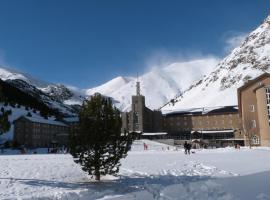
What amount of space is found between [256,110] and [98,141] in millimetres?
84659

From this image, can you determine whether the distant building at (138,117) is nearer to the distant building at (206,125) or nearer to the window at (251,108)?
the distant building at (206,125)

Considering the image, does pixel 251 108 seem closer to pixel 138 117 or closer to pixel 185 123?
pixel 185 123

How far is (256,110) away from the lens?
9912cm

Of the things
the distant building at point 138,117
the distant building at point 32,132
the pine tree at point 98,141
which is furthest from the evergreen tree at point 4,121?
the distant building at point 138,117

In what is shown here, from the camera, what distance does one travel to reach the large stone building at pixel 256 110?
89812 mm

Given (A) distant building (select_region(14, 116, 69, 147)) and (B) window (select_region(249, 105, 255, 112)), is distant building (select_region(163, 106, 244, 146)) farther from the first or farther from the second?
(A) distant building (select_region(14, 116, 69, 147))

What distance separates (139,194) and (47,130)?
12409cm

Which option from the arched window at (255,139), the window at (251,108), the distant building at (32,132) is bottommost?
the arched window at (255,139)

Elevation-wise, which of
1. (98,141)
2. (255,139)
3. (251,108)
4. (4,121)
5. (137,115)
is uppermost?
(137,115)

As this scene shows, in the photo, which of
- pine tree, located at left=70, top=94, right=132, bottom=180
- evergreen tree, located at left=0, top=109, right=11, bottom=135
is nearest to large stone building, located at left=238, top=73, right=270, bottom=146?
A: pine tree, located at left=70, top=94, right=132, bottom=180

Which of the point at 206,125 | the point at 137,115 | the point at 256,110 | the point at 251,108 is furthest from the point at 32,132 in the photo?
the point at 256,110

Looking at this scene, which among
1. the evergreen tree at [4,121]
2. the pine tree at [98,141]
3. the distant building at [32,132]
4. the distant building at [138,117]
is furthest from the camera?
the distant building at [138,117]

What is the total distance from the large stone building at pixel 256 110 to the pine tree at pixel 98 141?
65.8 meters

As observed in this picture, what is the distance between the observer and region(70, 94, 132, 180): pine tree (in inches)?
831
